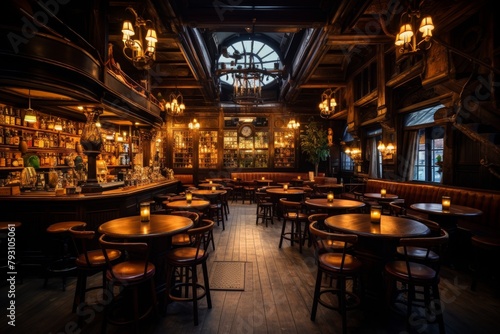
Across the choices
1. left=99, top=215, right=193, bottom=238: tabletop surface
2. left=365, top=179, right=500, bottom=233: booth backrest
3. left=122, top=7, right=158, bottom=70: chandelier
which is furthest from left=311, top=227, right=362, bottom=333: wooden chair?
left=122, top=7, right=158, bottom=70: chandelier

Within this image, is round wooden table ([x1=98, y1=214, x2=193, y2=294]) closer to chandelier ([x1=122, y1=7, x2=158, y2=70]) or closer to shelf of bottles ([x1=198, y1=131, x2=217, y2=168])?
chandelier ([x1=122, y1=7, x2=158, y2=70])

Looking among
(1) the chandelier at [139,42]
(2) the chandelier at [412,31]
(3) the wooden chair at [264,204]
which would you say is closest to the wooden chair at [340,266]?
(2) the chandelier at [412,31]

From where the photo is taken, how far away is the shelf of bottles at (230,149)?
11.8 metres

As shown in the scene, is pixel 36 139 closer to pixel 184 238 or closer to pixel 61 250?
pixel 61 250

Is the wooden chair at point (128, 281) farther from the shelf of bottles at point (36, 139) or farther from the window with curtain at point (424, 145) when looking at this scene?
the window with curtain at point (424, 145)

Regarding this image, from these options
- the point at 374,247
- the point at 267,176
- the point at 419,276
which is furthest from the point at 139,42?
the point at 267,176

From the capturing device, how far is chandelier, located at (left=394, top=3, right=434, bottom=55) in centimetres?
322

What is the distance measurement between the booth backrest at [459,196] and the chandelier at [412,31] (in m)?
2.62

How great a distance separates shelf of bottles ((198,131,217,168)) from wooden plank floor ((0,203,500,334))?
8.16m

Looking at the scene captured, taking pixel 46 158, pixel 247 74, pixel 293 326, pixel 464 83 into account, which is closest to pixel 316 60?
pixel 247 74

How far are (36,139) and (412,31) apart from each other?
292 inches

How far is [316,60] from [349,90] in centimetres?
300

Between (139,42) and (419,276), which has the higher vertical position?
(139,42)

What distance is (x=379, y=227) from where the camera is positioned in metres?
2.68
